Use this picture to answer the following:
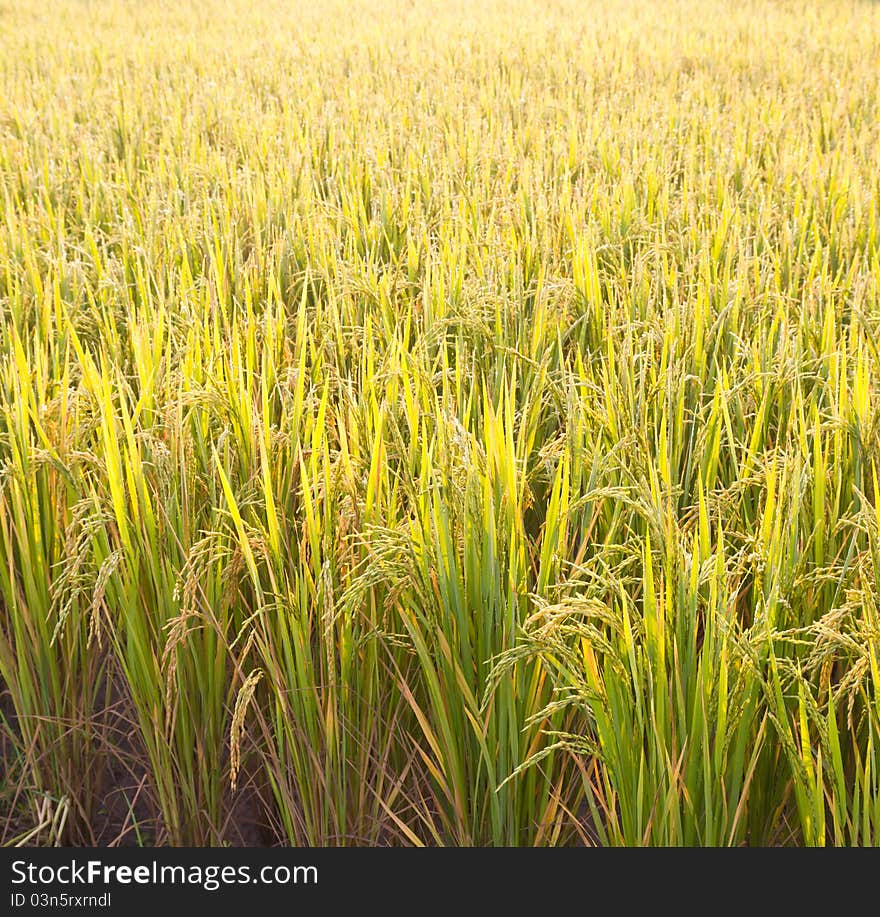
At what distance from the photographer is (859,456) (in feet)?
4.93

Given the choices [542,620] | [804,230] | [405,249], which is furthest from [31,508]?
[804,230]

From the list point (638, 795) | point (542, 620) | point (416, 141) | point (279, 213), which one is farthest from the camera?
point (416, 141)

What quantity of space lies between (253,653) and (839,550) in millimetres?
963

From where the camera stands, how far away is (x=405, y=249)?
2.68 meters

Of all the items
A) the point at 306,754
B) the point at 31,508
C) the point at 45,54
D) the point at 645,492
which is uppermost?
the point at 45,54

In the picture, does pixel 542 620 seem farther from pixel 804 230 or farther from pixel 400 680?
pixel 804 230

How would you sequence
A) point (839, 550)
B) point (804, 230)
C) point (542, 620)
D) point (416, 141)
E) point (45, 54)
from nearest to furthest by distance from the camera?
point (542, 620) → point (839, 550) → point (804, 230) → point (416, 141) → point (45, 54)

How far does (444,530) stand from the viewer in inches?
47.1

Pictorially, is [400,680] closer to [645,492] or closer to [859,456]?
[645,492]

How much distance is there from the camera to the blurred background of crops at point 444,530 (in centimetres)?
111

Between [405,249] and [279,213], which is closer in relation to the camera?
[405,249]

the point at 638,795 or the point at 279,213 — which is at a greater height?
the point at 279,213

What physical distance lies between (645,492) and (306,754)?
622 millimetres

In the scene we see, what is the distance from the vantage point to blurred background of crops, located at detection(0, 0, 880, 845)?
1114 mm
